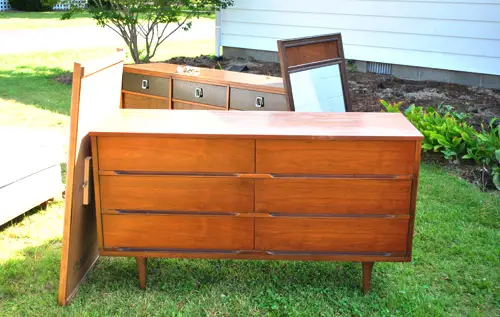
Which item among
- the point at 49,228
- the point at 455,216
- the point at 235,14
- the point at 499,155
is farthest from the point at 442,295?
the point at 235,14

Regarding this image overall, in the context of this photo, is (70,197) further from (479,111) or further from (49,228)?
(479,111)

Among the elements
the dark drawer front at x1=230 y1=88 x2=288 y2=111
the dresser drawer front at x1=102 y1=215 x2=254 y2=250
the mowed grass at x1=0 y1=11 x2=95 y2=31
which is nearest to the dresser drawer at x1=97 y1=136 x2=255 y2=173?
the dresser drawer front at x1=102 y1=215 x2=254 y2=250

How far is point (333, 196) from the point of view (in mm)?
3328

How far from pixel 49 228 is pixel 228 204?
66.2 inches

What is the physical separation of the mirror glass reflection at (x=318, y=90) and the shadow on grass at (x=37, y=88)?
417 centimetres

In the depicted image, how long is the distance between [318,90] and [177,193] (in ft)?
5.84

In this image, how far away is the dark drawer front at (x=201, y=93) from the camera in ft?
18.3

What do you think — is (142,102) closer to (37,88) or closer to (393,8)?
(37,88)

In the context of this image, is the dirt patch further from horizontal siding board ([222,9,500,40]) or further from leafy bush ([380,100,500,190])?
leafy bush ([380,100,500,190])

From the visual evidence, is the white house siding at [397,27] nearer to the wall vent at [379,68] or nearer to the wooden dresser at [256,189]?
the wall vent at [379,68]

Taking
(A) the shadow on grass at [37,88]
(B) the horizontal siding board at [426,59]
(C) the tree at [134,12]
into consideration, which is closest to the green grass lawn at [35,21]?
(A) the shadow on grass at [37,88]

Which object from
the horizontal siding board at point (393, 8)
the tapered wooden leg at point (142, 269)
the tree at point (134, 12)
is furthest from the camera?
the tree at point (134, 12)

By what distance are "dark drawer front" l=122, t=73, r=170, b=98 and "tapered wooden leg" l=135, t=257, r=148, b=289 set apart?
2787mm

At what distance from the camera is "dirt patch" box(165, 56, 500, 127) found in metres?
7.37
